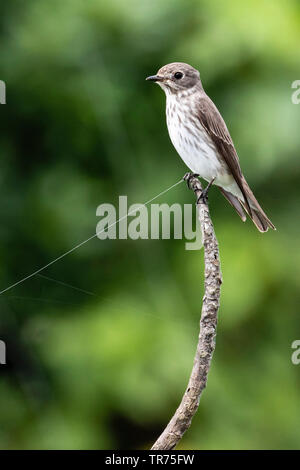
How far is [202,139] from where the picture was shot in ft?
7.91

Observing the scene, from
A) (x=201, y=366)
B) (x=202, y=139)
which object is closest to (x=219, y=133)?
(x=202, y=139)

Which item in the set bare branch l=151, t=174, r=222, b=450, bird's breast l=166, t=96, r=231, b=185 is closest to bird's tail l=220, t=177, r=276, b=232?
bird's breast l=166, t=96, r=231, b=185

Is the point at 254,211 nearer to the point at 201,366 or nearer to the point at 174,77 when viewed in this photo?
the point at 174,77

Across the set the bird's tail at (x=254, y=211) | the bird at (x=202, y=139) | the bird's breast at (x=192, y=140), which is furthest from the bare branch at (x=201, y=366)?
the bird's breast at (x=192, y=140)

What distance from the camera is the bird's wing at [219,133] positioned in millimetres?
2273

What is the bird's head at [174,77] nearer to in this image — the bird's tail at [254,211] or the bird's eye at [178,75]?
the bird's eye at [178,75]

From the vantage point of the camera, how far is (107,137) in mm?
4594

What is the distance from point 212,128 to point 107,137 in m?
2.27

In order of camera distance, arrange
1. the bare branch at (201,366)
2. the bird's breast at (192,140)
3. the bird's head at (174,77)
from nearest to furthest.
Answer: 1. the bare branch at (201,366)
2. the bird's head at (174,77)
3. the bird's breast at (192,140)

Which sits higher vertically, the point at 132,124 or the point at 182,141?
the point at 132,124

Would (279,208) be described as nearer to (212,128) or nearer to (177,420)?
(212,128)

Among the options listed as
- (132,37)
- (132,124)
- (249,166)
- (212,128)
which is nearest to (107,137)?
(132,124)

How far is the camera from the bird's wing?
2273 mm

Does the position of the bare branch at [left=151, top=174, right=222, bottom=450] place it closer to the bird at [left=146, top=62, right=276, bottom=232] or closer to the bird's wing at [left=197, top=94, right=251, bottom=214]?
the bird at [left=146, top=62, right=276, bottom=232]
